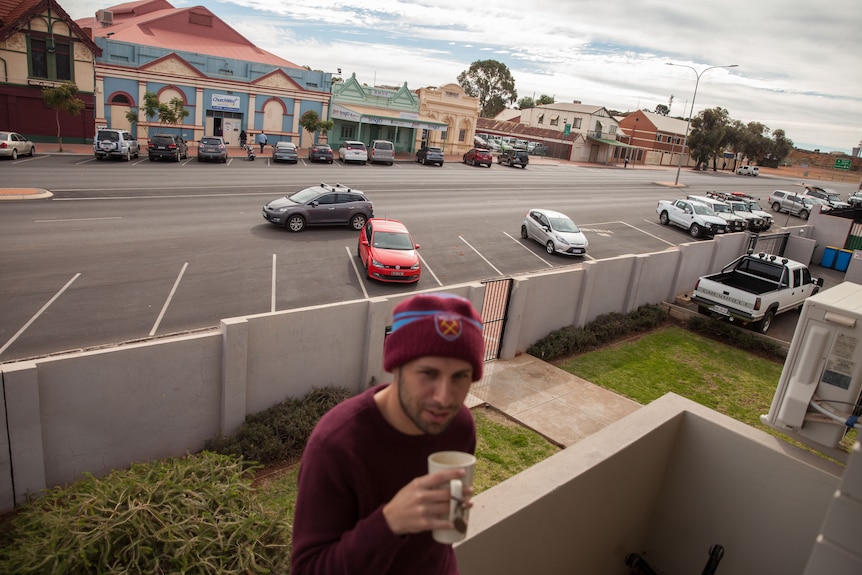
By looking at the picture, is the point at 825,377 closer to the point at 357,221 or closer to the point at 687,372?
the point at 687,372

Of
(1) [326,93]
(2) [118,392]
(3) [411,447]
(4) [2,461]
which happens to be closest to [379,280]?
(2) [118,392]

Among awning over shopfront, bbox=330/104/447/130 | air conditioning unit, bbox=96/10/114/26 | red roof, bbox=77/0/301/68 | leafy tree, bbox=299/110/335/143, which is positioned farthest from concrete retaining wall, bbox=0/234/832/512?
air conditioning unit, bbox=96/10/114/26

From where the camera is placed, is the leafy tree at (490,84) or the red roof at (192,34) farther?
the leafy tree at (490,84)

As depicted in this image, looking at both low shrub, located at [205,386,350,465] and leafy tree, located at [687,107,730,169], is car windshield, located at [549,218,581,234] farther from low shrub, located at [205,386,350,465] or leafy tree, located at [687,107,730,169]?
leafy tree, located at [687,107,730,169]

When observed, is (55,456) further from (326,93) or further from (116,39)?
(326,93)

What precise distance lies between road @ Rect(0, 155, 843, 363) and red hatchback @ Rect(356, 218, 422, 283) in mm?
457

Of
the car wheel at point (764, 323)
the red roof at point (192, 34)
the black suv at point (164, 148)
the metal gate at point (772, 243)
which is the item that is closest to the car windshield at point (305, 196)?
the car wheel at point (764, 323)

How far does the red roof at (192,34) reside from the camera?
4419cm

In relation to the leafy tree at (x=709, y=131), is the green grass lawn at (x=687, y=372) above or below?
below

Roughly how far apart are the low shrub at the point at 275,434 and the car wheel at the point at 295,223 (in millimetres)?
13136

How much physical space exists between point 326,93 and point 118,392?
1801 inches

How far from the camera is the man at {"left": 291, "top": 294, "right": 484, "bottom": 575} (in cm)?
189

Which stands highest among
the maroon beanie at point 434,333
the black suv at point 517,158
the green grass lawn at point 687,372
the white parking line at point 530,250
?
the maroon beanie at point 434,333

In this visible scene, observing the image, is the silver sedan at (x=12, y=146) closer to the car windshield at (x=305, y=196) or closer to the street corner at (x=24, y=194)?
the street corner at (x=24, y=194)
